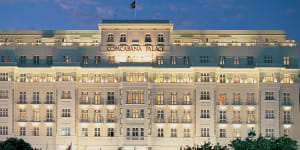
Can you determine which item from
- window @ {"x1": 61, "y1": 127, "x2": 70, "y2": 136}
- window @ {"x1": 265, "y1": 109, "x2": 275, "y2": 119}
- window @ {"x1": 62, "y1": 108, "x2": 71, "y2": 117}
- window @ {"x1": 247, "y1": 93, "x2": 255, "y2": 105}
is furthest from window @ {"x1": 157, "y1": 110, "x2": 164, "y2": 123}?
window @ {"x1": 265, "y1": 109, "x2": 275, "y2": 119}

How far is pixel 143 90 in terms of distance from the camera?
68875 mm

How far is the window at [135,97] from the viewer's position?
226ft

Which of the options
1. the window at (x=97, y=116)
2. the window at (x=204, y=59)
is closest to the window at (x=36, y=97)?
the window at (x=97, y=116)

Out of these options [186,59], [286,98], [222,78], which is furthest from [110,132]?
[286,98]

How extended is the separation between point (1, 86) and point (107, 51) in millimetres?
19643

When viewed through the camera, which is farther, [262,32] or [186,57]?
[262,32]

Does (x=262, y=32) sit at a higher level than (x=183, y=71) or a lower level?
higher

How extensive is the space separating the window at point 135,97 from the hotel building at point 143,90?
0.17m

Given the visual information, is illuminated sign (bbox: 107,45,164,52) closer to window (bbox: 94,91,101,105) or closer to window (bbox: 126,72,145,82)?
window (bbox: 126,72,145,82)

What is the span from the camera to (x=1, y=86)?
2785 inches

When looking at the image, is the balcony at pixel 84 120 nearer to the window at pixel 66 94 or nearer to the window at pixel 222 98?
the window at pixel 66 94

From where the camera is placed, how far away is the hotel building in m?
69.2

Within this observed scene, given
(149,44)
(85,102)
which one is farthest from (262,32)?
(85,102)

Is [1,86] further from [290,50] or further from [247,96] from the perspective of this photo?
[290,50]
